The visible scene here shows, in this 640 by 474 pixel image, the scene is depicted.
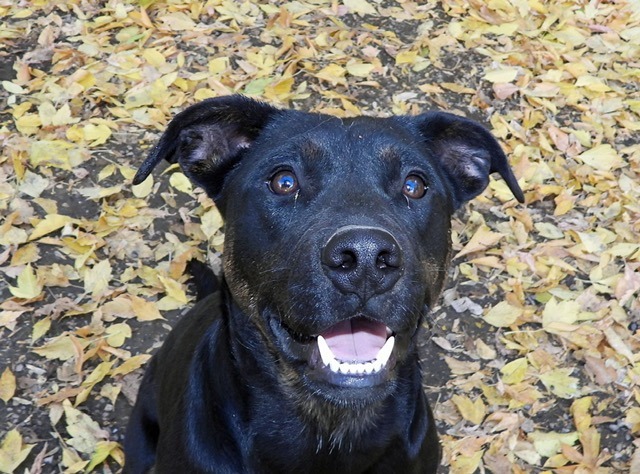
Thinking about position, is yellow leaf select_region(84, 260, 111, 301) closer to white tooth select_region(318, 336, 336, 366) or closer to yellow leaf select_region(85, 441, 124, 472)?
yellow leaf select_region(85, 441, 124, 472)

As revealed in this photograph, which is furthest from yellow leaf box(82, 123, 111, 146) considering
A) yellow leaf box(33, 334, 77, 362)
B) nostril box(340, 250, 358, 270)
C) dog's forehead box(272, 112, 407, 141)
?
nostril box(340, 250, 358, 270)

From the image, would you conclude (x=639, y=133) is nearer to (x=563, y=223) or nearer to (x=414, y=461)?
(x=563, y=223)

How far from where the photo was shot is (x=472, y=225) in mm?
5930

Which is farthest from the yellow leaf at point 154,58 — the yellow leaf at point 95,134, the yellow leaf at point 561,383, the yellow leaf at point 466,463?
the yellow leaf at point 466,463

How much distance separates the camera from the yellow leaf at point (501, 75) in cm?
705

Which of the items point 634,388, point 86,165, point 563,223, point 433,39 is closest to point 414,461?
point 634,388

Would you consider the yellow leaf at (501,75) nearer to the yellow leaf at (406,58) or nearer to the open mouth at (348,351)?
the yellow leaf at (406,58)

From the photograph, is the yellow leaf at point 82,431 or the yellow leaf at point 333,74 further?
the yellow leaf at point 333,74

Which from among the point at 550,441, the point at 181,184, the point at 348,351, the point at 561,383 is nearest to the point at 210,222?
the point at 181,184

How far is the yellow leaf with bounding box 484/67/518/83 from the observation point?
705 centimetres

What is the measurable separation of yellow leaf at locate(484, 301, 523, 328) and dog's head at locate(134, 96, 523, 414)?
5.41 feet

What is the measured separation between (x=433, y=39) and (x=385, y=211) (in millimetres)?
4654

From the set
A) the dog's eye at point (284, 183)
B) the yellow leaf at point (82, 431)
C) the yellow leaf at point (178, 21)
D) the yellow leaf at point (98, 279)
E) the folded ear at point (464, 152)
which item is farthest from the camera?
the yellow leaf at point (178, 21)

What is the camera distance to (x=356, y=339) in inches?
125
